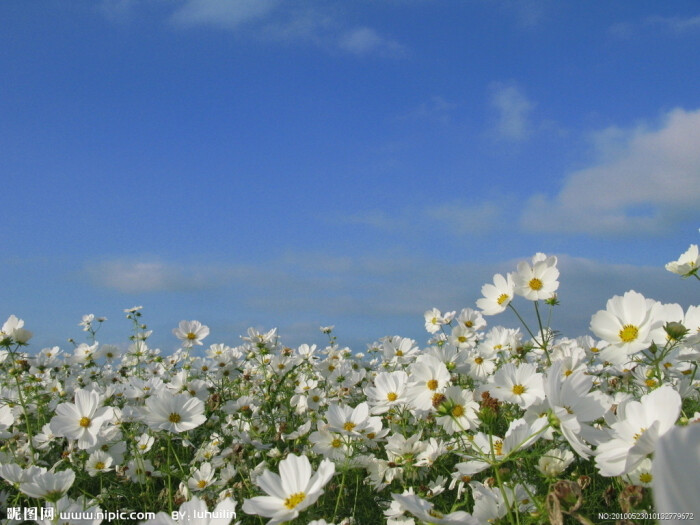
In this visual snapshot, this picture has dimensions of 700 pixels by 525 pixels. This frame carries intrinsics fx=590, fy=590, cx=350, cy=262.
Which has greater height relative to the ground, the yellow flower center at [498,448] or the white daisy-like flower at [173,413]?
the white daisy-like flower at [173,413]

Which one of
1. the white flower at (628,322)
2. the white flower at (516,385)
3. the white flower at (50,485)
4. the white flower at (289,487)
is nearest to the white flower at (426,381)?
the white flower at (516,385)

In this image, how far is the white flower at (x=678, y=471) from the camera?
1.05 feet

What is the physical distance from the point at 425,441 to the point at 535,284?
2.58ft

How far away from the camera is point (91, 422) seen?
7.48 ft

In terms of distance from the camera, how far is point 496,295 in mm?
2645

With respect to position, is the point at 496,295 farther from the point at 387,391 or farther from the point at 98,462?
the point at 98,462

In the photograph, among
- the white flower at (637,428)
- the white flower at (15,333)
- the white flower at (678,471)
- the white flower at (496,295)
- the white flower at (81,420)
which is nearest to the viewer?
the white flower at (678,471)

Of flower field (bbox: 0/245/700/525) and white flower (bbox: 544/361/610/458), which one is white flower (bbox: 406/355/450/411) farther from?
white flower (bbox: 544/361/610/458)

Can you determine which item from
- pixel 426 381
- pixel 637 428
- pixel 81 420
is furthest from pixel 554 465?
pixel 81 420

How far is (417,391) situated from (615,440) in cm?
114

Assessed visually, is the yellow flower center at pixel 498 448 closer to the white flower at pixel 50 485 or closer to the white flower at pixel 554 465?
the white flower at pixel 554 465

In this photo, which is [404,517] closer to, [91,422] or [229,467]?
[229,467]

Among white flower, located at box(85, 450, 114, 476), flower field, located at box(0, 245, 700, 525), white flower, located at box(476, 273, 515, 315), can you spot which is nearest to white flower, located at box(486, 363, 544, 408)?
flower field, located at box(0, 245, 700, 525)

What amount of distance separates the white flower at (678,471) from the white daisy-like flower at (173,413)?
1970 millimetres
